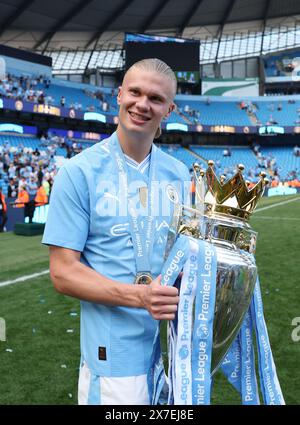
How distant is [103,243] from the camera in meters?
1.48

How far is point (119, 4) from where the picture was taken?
1511 inches

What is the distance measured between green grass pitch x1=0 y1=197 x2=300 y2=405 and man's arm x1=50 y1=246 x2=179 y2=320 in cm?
206

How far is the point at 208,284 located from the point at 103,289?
321 mm

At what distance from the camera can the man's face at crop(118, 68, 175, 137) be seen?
1.49m

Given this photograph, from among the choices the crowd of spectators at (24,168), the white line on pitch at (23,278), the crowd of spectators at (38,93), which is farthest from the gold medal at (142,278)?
the crowd of spectators at (38,93)

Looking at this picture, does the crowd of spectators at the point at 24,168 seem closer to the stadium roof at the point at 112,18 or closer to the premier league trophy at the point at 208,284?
the stadium roof at the point at 112,18

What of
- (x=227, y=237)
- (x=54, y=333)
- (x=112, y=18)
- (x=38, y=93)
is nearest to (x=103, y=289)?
(x=227, y=237)

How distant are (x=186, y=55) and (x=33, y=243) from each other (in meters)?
34.3

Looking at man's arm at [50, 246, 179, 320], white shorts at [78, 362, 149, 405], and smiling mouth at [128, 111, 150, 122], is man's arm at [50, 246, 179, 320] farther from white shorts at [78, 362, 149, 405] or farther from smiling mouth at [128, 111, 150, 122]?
smiling mouth at [128, 111, 150, 122]

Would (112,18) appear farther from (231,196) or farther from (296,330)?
(231,196)

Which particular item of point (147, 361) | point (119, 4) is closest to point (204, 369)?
point (147, 361)

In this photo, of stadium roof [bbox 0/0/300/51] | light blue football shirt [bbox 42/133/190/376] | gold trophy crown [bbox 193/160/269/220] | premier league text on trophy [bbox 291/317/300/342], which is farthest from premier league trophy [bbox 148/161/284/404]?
stadium roof [bbox 0/0/300/51]

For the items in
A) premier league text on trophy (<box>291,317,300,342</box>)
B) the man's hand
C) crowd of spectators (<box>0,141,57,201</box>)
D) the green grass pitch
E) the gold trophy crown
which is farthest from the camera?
crowd of spectators (<box>0,141,57,201</box>)

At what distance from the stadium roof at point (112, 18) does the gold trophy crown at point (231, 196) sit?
3687cm
